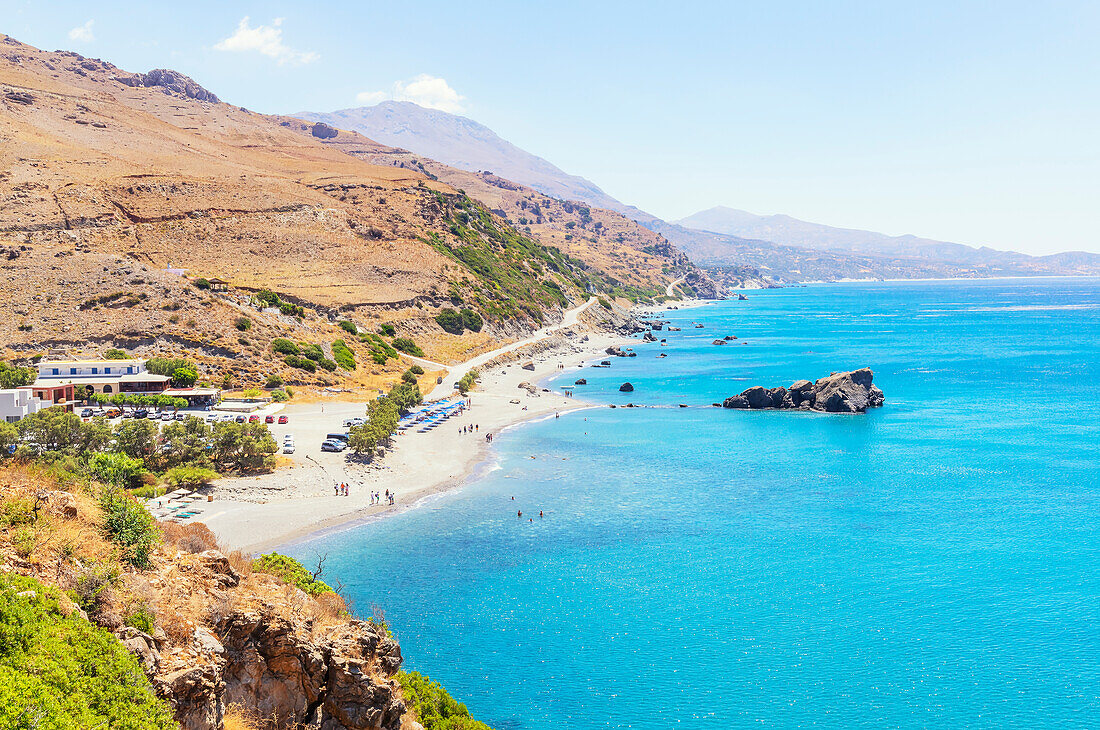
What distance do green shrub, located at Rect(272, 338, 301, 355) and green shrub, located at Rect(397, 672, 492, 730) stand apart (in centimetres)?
7053

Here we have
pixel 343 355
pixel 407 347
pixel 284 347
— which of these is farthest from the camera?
pixel 407 347

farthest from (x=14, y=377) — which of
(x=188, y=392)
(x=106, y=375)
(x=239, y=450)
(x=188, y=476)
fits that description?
(x=188, y=476)

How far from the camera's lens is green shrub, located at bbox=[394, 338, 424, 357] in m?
105

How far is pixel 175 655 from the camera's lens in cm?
1291

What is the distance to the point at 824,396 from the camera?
285 feet

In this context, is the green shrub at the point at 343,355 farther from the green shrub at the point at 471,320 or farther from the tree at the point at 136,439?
the tree at the point at 136,439

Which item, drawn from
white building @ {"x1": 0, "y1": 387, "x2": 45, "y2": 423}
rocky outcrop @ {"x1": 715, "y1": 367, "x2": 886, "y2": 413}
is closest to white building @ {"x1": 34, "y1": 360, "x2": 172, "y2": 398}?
white building @ {"x1": 0, "y1": 387, "x2": 45, "y2": 423}

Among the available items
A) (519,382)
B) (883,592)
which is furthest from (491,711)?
(519,382)

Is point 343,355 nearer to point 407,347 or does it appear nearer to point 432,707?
point 407,347

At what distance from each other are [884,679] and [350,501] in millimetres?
34722

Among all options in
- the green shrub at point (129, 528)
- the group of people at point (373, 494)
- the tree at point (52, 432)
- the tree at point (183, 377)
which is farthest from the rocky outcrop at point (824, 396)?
the green shrub at point (129, 528)

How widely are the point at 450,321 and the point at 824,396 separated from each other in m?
60.9

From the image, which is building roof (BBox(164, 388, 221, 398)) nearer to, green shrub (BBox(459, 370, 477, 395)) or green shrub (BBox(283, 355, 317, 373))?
green shrub (BBox(283, 355, 317, 373))

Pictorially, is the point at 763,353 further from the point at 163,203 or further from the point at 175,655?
the point at 175,655
